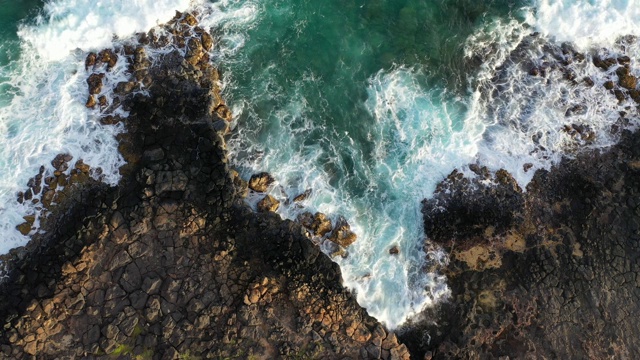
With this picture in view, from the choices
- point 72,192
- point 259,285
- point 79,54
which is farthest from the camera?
point 79,54

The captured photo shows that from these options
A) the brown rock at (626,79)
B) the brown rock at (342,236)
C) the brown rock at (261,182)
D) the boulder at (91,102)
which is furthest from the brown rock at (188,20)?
the brown rock at (626,79)

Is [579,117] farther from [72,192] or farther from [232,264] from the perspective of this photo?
[72,192]

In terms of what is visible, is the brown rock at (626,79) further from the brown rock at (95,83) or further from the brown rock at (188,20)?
the brown rock at (95,83)

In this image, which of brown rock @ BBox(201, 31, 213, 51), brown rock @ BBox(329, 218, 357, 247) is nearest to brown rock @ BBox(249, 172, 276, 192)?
brown rock @ BBox(329, 218, 357, 247)

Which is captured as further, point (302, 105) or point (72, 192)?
point (302, 105)

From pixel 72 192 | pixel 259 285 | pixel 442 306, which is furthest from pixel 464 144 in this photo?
pixel 72 192

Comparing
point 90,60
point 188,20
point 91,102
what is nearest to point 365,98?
point 188,20

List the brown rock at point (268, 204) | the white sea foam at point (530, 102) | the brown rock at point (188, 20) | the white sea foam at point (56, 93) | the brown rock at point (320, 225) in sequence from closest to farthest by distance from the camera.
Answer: the white sea foam at point (56, 93)
the brown rock at point (268, 204)
the brown rock at point (320, 225)
the white sea foam at point (530, 102)
the brown rock at point (188, 20)
